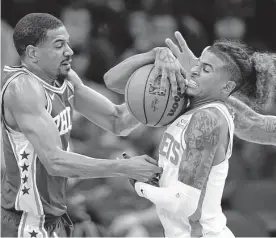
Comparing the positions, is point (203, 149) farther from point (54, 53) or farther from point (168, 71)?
point (54, 53)

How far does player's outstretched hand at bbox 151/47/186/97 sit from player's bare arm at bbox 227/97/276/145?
69 cm

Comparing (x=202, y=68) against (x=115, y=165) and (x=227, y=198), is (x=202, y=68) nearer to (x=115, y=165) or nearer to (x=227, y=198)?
(x=115, y=165)

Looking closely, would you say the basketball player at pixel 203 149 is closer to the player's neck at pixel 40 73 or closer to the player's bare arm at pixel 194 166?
the player's bare arm at pixel 194 166

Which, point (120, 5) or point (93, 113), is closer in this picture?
point (93, 113)

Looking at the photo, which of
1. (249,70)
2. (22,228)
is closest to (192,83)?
(249,70)

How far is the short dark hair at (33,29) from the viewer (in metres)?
3.59

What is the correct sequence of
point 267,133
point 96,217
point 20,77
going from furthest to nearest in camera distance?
point 96,217
point 267,133
point 20,77

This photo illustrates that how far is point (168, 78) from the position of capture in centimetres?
320

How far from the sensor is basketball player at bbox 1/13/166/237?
3.37 meters

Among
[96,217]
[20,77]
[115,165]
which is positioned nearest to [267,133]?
[115,165]

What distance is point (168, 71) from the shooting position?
3.18 meters

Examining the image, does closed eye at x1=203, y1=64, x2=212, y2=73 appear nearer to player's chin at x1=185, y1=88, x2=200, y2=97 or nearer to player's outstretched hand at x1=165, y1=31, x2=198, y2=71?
player's chin at x1=185, y1=88, x2=200, y2=97

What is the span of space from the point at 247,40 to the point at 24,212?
4.54 m

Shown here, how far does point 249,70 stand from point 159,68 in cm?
52
